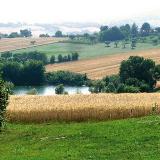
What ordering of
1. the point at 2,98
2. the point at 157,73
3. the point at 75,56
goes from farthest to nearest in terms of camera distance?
the point at 75,56 → the point at 157,73 → the point at 2,98

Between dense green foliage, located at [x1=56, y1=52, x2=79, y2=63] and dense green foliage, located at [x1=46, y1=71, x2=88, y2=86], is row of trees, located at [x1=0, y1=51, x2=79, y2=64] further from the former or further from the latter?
dense green foliage, located at [x1=46, y1=71, x2=88, y2=86]

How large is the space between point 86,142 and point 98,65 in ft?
382

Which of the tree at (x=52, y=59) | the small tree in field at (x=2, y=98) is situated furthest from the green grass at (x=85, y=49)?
the small tree in field at (x=2, y=98)

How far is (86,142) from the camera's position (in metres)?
30.9

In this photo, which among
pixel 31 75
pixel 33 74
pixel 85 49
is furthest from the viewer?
pixel 85 49

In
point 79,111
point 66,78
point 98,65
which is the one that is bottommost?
point 66,78

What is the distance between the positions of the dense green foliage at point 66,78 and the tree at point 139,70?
30792 mm

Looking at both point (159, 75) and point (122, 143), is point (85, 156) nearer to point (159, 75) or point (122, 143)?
point (122, 143)

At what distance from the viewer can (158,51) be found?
160875 millimetres

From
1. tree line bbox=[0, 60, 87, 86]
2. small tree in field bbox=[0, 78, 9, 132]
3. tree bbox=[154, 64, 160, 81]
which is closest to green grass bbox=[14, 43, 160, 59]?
tree line bbox=[0, 60, 87, 86]

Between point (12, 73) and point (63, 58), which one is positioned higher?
point (12, 73)

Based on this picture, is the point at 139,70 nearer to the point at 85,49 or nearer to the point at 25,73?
the point at 25,73

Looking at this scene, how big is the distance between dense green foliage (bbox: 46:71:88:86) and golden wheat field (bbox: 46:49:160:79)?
2404 millimetres

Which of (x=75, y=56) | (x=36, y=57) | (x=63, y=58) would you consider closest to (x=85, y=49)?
(x=63, y=58)
